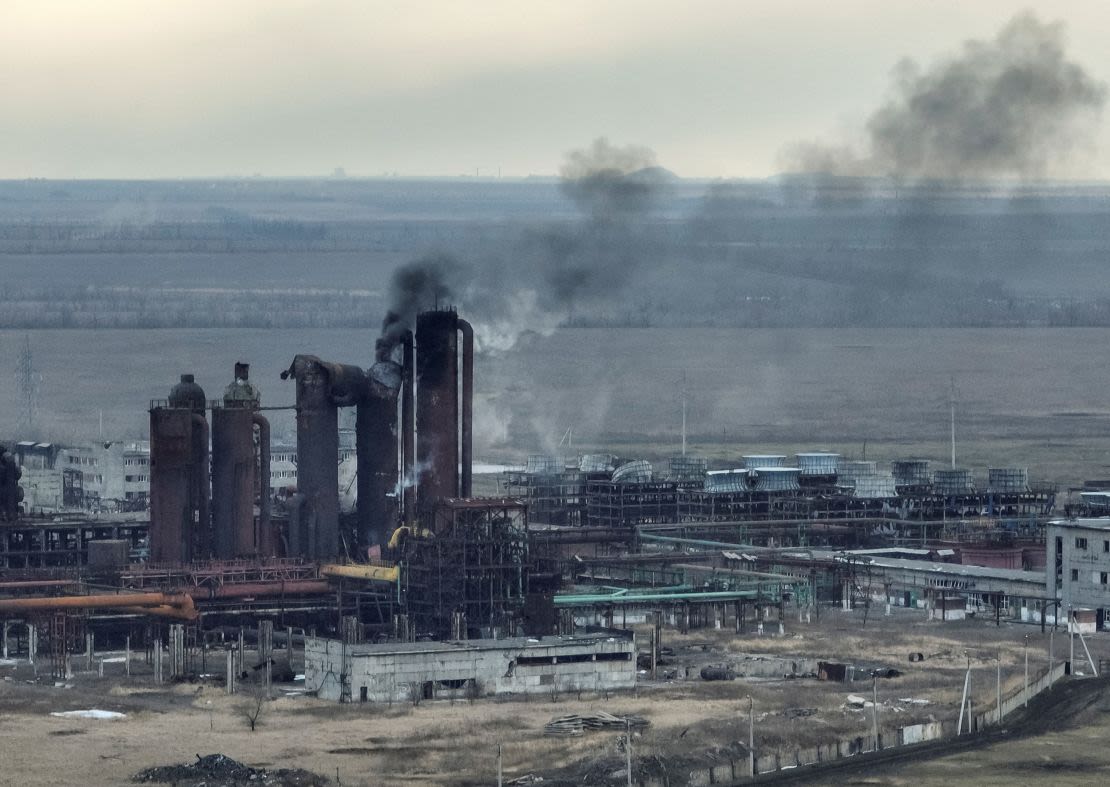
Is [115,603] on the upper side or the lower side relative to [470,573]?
lower

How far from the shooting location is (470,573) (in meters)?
94.2

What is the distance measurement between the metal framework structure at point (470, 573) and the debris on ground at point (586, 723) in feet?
50.0

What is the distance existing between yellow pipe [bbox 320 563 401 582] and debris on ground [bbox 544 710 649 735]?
18345mm

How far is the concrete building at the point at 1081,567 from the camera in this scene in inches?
3957

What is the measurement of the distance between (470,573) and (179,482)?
43.4ft

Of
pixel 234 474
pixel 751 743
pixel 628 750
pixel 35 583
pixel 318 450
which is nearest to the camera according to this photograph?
pixel 628 750

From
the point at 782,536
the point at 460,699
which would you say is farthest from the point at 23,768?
the point at 782,536

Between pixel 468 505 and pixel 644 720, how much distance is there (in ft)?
59.5

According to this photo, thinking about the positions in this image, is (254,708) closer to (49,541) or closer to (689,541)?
(49,541)

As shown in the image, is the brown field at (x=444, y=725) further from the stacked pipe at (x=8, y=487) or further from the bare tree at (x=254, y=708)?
the stacked pipe at (x=8, y=487)

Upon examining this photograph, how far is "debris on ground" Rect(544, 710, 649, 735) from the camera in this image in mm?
76750

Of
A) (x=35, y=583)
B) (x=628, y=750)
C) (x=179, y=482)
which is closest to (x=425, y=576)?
(x=179, y=482)

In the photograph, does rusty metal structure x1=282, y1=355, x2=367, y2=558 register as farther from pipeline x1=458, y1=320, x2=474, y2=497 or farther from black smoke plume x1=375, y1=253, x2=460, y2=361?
black smoke plume x1=375, y1=253, x2=460, y2=361

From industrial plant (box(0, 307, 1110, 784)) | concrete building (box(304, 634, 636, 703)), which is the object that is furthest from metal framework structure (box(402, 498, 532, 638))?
concrete building (box(304, 634, 636, 703))
